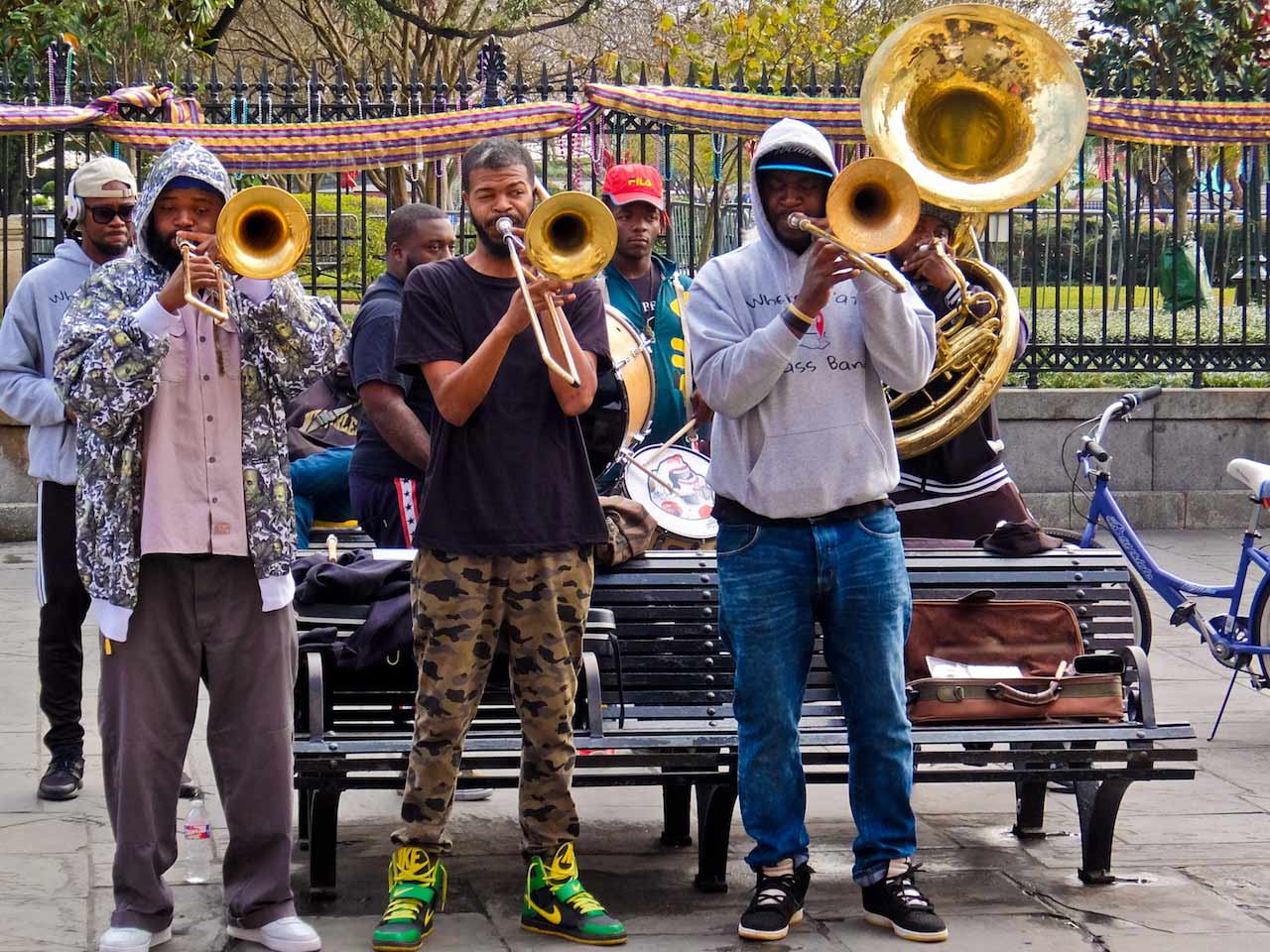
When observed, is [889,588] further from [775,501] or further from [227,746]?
[227,746]

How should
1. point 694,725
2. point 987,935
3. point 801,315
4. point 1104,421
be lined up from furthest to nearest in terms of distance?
point 1104,421
point 694,725
point 987,935
point 801,315

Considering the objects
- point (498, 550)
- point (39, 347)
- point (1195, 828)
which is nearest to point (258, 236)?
point (498, 550)

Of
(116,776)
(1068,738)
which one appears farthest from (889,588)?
(116,776)

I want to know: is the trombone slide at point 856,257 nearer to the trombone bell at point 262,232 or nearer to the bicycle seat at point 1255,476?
the trombone bell at point 262,232

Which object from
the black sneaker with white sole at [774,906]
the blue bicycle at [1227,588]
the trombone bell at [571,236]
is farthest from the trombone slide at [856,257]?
the blue bicycle at [1227,588]

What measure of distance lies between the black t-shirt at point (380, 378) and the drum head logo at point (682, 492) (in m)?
0.82

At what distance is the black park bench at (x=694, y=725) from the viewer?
436 cm

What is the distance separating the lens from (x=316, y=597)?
4641mm

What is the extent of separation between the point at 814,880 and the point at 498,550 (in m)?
1.37

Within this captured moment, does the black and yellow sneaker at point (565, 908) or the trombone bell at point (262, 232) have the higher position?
the trombone bell at point (262, 232)

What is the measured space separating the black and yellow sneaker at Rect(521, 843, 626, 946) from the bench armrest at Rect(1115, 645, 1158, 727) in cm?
152

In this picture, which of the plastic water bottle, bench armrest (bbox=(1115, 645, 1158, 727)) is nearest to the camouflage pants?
the plastic water bottle

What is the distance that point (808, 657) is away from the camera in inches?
167

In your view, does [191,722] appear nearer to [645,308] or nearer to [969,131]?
[645,308]
